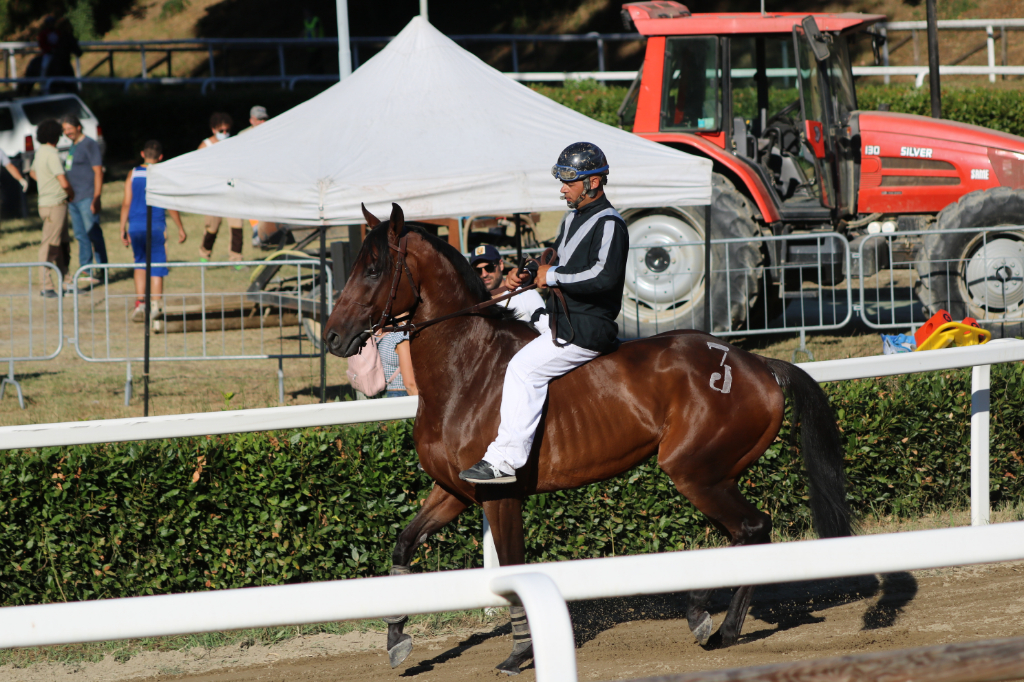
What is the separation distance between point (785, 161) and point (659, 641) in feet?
22.7

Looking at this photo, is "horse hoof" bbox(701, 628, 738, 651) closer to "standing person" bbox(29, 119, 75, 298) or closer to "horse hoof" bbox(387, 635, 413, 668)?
"horse hoof" bbox(387, 635, 413, 668)

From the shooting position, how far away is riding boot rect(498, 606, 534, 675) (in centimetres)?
422

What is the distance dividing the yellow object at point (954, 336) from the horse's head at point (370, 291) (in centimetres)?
476

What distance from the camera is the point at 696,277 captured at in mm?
9898

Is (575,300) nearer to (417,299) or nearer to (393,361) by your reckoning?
(417,299)

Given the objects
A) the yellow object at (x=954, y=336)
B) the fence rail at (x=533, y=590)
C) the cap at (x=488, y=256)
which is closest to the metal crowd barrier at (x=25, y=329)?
the cap at (x=488, y=256)

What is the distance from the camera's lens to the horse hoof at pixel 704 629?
448 cm

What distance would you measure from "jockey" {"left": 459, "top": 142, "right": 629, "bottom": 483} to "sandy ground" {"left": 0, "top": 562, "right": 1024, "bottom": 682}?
986 millimetres

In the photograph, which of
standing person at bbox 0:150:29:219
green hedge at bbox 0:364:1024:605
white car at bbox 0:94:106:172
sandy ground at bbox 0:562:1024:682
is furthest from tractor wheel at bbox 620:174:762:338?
white car at bbox 0:94:106:172

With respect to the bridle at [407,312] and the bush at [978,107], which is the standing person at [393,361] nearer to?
the bridle at [407,312]

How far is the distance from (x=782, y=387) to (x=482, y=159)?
11.1 ft

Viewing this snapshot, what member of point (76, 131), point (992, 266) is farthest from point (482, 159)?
point (76, 131)

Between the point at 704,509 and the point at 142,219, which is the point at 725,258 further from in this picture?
the point at 142,219

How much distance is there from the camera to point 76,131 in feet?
42.6
